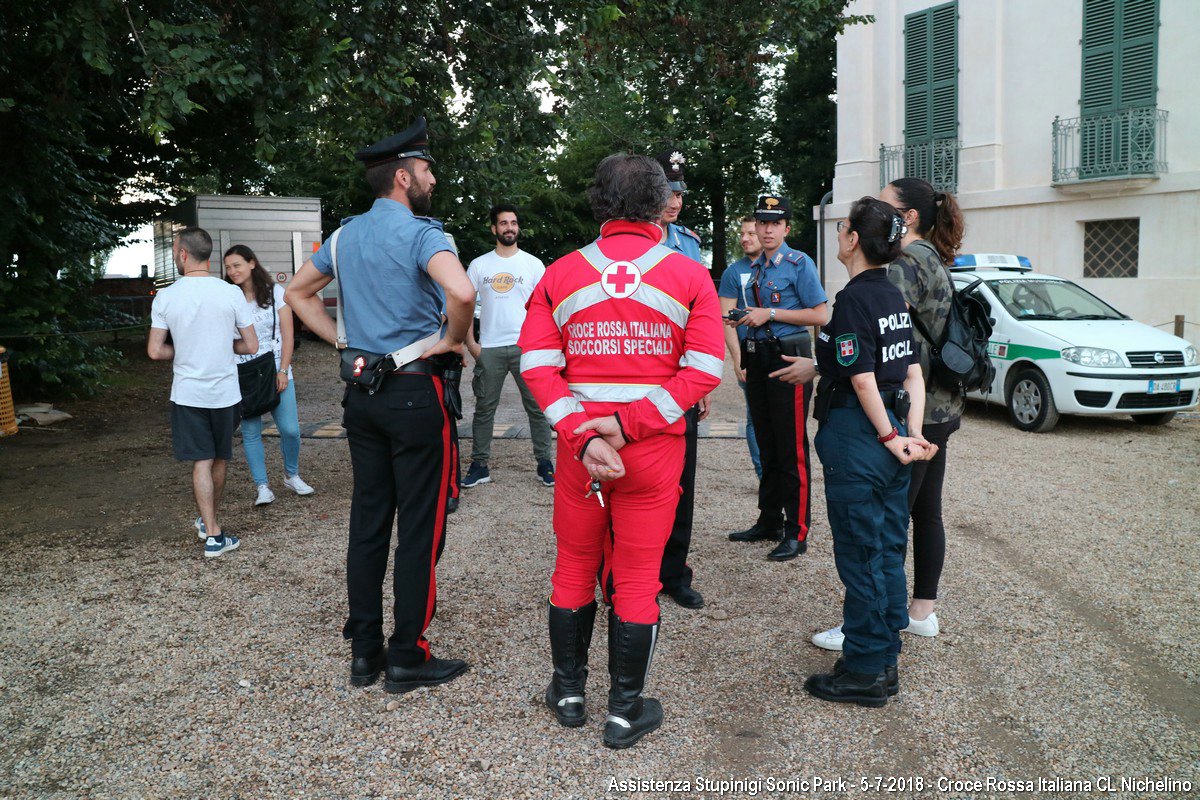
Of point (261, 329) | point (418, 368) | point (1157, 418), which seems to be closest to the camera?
point (418, 368)

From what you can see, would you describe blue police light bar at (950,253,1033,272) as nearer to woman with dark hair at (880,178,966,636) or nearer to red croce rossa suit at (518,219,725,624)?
woman with dark hair at (880,178,966,636)

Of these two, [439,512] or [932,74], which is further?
[932,74]

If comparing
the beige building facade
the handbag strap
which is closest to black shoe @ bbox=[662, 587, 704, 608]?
the handbag strap

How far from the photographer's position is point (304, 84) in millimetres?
6953

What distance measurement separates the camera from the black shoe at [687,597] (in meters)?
4.61

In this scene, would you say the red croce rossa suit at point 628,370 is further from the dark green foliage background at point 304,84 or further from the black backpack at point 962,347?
the dark green foliage background at point 304,84

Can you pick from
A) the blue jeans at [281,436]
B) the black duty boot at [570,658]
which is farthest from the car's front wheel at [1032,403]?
the black duty boot at [570,658]

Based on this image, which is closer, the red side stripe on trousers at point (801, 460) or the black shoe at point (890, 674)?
the black shoe at point (890, 674)

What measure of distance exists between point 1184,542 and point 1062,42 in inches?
550

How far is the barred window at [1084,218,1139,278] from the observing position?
53.8ft

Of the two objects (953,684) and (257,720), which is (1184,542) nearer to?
(953,684)

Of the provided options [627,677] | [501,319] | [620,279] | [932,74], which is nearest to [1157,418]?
[501,319]

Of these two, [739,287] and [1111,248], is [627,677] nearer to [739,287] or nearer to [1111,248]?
[739,287]

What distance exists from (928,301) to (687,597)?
1.88m
